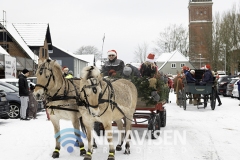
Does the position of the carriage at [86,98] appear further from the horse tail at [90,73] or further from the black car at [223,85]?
the black car at [223,85]

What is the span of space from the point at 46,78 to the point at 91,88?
3.82ft

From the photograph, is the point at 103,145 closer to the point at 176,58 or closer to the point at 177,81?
the point at 177,81

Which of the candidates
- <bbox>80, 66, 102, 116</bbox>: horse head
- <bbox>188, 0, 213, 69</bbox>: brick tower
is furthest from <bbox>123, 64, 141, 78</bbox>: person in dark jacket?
<bbox>188, 0, 213, 69</bbox>: brick tower

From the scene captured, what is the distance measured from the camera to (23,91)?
526 inches

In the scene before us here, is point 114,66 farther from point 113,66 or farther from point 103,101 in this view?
point 103,101

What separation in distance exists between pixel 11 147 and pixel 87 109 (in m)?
2.88

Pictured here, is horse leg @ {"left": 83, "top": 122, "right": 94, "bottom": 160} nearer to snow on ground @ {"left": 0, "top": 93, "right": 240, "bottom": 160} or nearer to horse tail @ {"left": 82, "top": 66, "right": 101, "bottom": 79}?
snow on ground @ {"left": 0, "top": 93, "right": 240, "bottom": 160}

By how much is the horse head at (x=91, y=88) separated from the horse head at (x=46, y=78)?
36.9 inches

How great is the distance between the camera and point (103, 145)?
8.33 m

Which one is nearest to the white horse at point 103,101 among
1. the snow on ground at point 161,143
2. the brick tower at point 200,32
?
the snow on ground at point 161,143

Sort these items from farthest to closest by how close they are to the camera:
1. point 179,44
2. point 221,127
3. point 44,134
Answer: point 179,44 → point 221,127 → point 44,134

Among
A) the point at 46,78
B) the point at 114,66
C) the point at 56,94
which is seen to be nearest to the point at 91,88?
the point at 46,78

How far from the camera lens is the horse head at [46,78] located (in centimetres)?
658

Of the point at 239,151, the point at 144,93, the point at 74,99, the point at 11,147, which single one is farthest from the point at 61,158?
the point at 239,151
